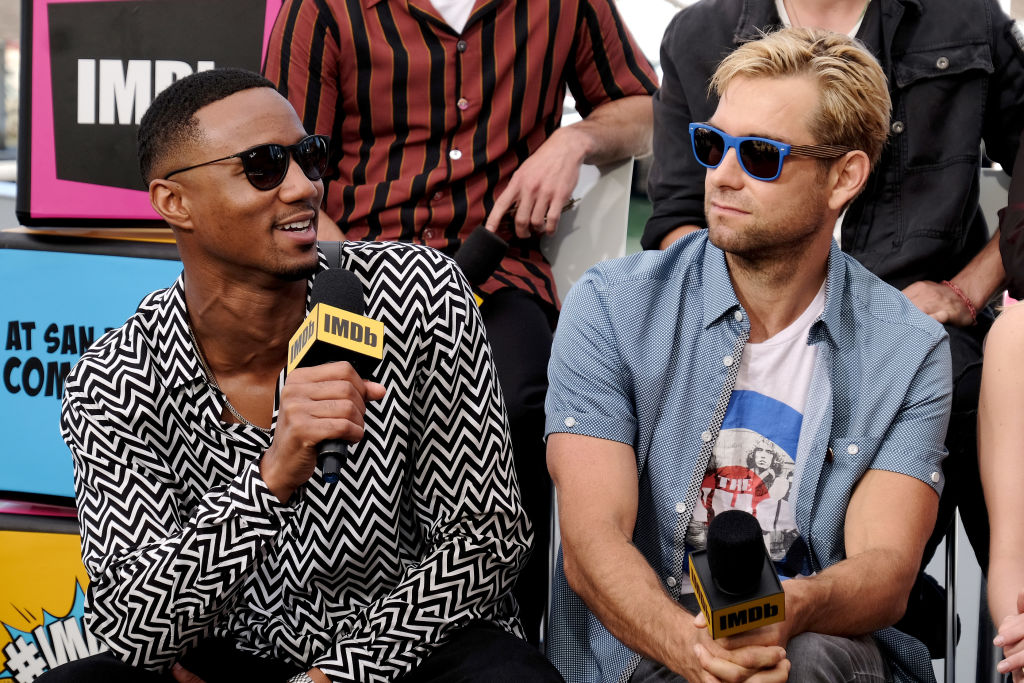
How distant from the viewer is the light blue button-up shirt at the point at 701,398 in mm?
2020

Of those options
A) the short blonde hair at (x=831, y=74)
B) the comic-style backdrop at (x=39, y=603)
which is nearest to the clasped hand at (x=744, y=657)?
the short blonde hair at (x=831, y=74)

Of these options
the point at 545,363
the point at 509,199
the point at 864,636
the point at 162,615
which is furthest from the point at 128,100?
the point at 864,636

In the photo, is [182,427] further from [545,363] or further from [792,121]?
[792,121]

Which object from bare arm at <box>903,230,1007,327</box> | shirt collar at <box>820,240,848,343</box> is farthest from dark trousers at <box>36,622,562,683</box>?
bare arm at <box>903,230,1007,327</box>

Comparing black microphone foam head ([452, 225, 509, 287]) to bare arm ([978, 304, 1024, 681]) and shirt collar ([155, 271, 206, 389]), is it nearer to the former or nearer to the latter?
shirt collar ([155, 271, 206, 389])

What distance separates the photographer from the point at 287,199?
1.95 meters

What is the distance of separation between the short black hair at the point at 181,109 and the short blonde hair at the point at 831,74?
874mm

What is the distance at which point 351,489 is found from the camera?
1.95 metres

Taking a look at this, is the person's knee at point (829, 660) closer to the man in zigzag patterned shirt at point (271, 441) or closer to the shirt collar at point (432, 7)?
the man in zigzag patterned shirt at point (271, 441)

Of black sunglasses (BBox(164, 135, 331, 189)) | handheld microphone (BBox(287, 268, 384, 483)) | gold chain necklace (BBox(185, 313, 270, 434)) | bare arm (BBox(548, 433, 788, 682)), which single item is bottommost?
bare arm (BBox(548, 433, 788, 682))

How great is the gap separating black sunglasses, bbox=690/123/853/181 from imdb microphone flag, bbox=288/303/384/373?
0.86 metres

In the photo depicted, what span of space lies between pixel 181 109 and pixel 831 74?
1.14 m

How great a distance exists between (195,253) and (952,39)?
1737 millimetres

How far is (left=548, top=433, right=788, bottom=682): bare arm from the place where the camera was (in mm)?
1657
